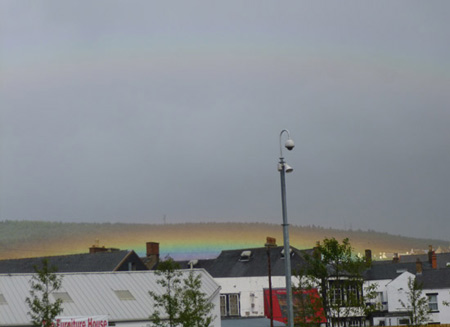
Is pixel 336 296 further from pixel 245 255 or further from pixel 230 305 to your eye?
pixel 245 255

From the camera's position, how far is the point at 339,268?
43.8m

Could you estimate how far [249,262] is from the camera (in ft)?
334

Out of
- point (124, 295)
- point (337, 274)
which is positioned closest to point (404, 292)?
point (124, 295)

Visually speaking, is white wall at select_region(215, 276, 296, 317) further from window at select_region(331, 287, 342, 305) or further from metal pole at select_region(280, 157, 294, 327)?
metal pole at select_region(280, 157, 294, 327)

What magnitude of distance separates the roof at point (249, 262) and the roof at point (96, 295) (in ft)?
108

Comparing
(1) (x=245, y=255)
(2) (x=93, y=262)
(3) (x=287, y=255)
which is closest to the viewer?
(3) (x=287, y=255)

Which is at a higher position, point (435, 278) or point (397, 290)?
point (435, 278)

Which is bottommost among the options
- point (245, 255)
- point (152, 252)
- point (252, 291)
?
point (252, 291)

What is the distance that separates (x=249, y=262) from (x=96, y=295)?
146 feet

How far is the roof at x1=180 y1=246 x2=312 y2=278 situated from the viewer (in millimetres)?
97688

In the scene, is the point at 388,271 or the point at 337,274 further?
the point at 388,271

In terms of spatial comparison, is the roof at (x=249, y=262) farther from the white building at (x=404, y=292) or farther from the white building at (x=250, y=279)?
the white building at (x=404, y=292)

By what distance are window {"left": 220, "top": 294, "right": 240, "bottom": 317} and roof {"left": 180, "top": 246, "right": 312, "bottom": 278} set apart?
381 centimetres

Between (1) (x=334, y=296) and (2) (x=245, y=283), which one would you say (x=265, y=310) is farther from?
(1) (x=334, y=296)
